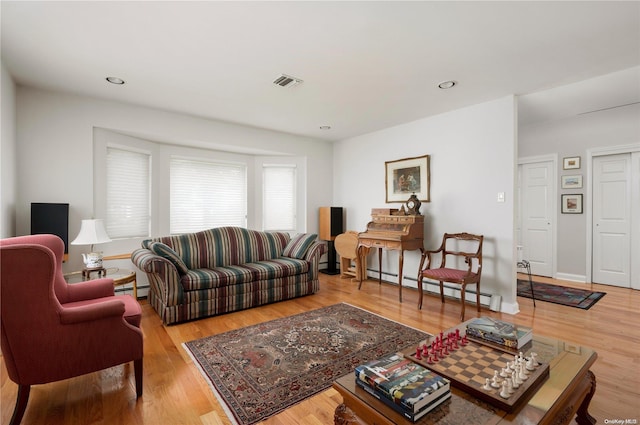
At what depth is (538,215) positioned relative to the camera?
4930mm

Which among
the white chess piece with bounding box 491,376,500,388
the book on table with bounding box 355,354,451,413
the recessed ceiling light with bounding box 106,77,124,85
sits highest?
the recessed ceiling light with bounding box 106,77,124,85

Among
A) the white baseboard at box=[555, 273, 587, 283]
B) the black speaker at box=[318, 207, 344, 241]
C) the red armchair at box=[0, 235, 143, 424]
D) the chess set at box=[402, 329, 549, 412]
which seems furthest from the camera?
the black speaker at box=[318, 207, 344, 241]

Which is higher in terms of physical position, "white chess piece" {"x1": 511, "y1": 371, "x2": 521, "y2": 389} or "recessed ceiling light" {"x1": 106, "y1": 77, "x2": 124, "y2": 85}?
"recessed ceiling light" {"x1": 106, "y1": 77, "x2": 124, "y2": 85}

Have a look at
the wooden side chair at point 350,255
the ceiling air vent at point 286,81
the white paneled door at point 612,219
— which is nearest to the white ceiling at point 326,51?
the ceiling air vent at point 286,81

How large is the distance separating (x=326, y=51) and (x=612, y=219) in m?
4.93

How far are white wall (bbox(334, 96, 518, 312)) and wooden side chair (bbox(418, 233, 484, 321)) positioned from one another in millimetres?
151

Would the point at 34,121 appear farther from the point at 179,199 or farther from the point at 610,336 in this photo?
the point at 610,336

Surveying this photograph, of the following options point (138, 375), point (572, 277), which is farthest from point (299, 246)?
point (572, 277)

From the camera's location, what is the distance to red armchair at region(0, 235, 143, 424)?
55.9 inches

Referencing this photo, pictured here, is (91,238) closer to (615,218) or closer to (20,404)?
(20,404)

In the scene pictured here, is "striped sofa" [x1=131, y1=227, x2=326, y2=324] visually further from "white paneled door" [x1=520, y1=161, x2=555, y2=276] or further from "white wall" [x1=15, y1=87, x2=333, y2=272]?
"white paneled door" [x1=520, y1=161, x2=555, y2=276]

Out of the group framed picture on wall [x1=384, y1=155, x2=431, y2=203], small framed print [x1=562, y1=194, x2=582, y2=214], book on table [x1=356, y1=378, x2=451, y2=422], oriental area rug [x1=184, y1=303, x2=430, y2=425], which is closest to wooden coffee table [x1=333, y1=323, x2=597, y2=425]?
book on table [x1=356, y1=378, x2=451, y2=422]

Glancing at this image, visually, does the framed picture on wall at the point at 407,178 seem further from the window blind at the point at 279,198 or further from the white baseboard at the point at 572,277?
the white baseboard at the point at 572,277

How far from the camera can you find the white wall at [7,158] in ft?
8.04
